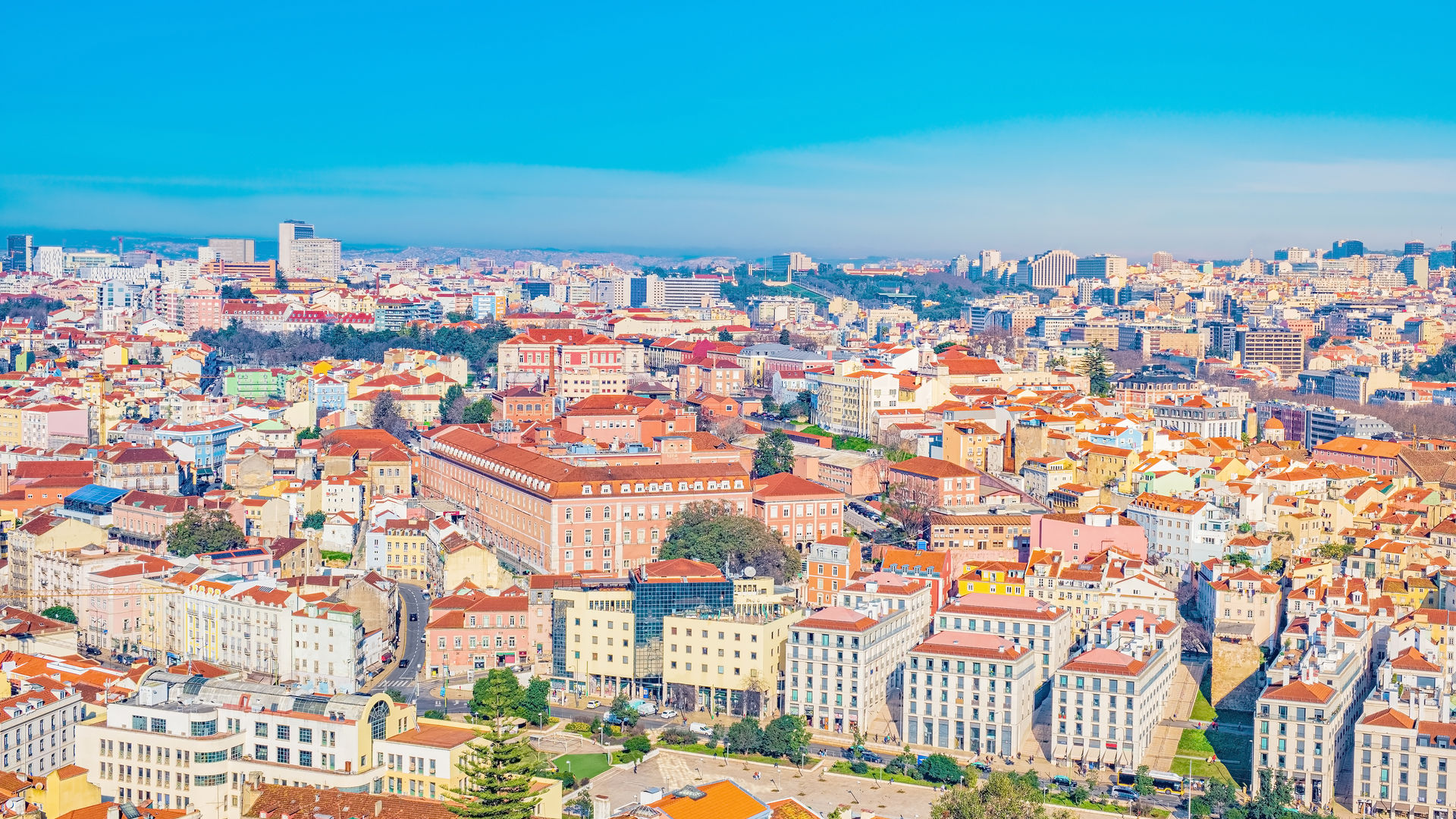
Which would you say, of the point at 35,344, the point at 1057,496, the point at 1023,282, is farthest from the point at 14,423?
the point at 1023,282

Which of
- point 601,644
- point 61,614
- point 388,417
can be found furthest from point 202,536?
point 388,417

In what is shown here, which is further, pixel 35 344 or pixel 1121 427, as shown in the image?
pixel 35 344

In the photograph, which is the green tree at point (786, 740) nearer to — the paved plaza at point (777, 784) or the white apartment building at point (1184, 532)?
the paved plaza at point (777, 784)

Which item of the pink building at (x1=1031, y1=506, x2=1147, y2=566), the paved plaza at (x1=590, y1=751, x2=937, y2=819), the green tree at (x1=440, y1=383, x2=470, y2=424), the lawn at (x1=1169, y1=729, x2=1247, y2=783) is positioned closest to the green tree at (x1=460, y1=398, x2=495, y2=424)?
the green tree at (x1=440, y1=383, x2=470, y2=424)

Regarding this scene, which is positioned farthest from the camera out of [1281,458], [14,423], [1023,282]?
[1023,282]

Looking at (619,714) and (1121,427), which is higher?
(1121,427)

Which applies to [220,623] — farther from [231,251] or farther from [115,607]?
[231,251]

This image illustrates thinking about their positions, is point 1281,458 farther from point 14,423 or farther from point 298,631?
point 14,423

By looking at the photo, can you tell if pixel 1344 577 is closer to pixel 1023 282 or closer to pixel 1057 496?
pixel 1057 496

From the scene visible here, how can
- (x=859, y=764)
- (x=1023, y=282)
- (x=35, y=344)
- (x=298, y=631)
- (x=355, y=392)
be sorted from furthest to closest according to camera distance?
(x=1023, y=282)
(x=35, y=344)
(x=355, y=392)
(x=298, y=631)
(x=859, y=764)
